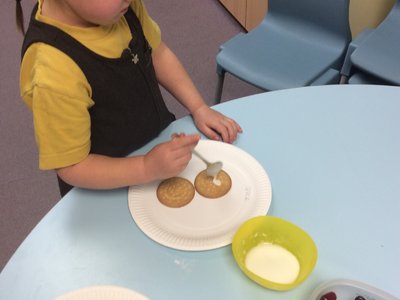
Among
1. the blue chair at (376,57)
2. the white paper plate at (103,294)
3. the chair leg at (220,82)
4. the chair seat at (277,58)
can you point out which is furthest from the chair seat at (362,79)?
the white paper plate at (103,294)

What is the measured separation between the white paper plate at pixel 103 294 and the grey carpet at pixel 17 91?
98 cm

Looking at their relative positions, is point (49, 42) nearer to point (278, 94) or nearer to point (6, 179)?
point (278, 94)

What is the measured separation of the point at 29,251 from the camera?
0.67 meters

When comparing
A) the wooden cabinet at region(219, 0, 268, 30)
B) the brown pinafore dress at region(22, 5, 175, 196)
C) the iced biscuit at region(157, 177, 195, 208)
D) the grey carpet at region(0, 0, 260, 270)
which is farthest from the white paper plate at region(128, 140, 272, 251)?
the wooden cabinet at region(219, 0, 268, 30)

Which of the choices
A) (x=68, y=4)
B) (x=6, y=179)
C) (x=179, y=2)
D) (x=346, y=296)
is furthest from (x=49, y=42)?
(x=179, y=2)

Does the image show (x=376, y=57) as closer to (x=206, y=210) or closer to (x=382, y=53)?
(x=382, y=53)

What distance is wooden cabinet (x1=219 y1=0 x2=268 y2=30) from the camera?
7.04 feet

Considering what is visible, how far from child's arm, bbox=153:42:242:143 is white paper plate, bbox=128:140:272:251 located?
10 cm

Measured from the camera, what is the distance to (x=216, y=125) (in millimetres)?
867

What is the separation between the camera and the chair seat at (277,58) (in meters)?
1.40

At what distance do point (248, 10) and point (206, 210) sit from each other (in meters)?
1.77

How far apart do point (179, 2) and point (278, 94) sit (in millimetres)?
1955

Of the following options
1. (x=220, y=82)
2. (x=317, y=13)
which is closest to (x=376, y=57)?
(x=317, y=13)

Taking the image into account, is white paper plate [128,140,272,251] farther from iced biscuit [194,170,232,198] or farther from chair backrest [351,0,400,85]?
chair backrest [351,0,400,85]
